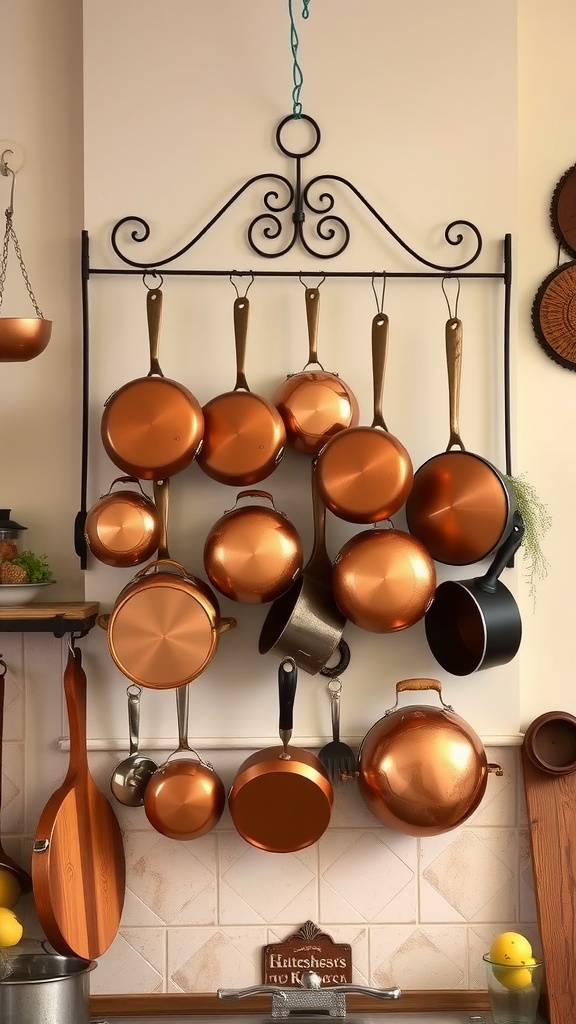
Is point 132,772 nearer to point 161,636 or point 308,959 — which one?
point 161,636

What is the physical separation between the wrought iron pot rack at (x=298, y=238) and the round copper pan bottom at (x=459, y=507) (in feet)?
0.35

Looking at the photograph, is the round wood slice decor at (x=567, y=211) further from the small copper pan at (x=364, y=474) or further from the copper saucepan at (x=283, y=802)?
the copper saucepan at (x=283, y=802)

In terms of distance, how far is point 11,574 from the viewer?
1.33 m

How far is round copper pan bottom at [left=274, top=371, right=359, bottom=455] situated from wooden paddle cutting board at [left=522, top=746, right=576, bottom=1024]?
0.59 m

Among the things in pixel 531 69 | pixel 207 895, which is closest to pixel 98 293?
pixel 531 69

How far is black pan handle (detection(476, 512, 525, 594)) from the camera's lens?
52.7 inches

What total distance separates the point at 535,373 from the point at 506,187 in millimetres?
297

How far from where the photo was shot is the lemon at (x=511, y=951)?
130 cm

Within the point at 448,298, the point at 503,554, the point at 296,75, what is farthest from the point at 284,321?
the point at 503,554

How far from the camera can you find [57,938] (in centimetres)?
129

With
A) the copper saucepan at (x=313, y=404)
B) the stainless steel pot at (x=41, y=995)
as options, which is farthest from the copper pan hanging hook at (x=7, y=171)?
the stainless steel pot at (x=41, y=995)

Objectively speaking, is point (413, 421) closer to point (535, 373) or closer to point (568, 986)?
point (535, 373)

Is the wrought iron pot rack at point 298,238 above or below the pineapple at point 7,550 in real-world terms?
above

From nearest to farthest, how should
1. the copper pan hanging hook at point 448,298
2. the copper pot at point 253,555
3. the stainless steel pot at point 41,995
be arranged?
the stainless steel pot at point 41,995 < the copper pot at point 253,555 < the copper pan hanging hook at point 448,298
